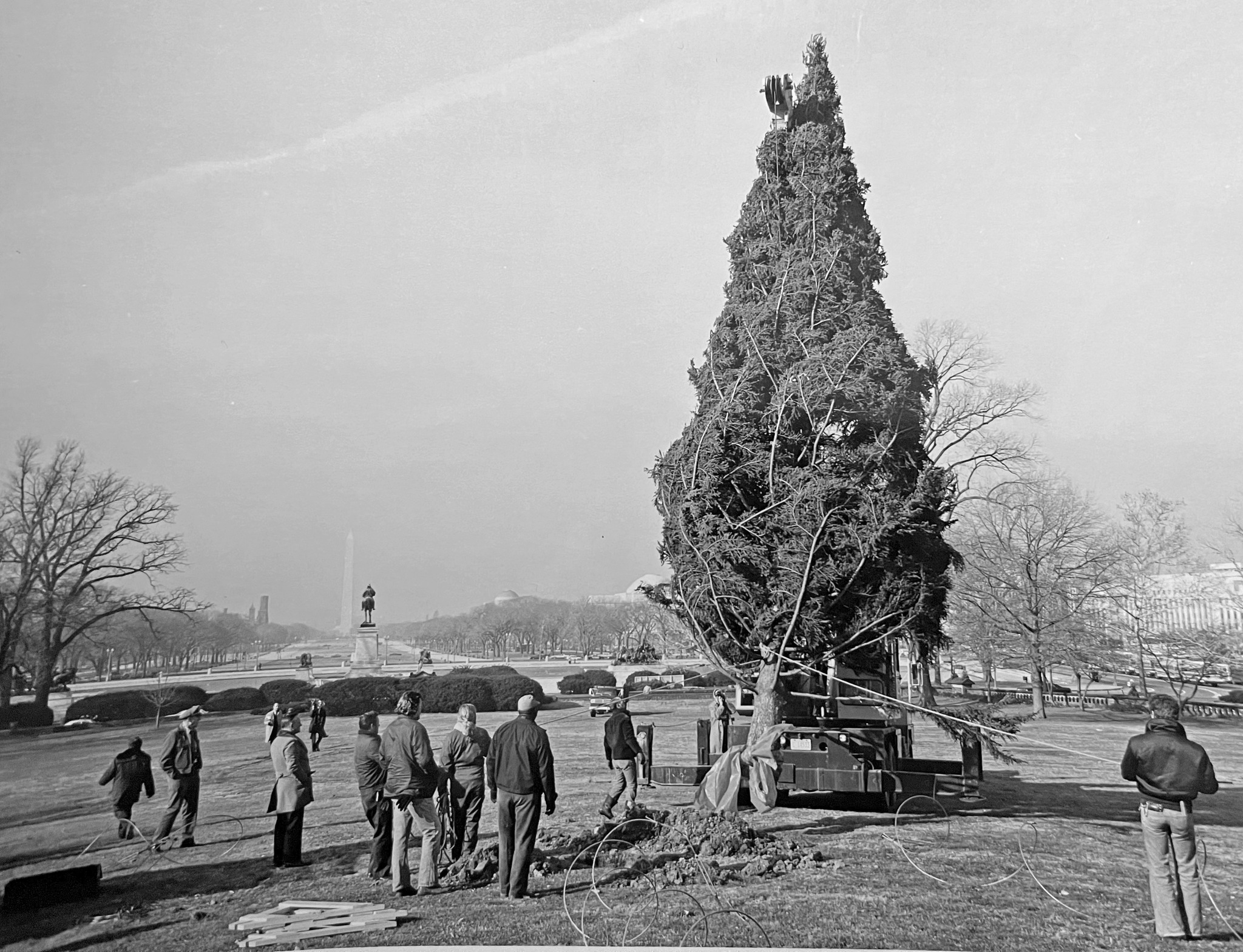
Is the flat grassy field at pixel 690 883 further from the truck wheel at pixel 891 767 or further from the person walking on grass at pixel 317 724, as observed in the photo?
the person walking on grass at pixel 317 724

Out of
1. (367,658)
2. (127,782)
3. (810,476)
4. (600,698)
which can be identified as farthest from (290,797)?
(600,698)

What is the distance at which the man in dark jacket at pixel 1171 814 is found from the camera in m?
5.39

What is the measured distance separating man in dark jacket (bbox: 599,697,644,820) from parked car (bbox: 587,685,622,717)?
793 cm

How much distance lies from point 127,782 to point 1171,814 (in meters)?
8.67

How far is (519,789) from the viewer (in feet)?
20.2

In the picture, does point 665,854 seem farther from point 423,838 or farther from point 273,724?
point 273,724

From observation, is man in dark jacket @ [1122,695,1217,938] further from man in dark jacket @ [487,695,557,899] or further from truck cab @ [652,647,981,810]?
man in dark jacket @ [487,695,557,899]

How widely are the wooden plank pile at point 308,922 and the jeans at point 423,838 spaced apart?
0.30 m

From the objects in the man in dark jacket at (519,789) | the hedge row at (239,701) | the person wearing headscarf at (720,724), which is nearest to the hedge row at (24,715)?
the man in dark jacket at (519,789)

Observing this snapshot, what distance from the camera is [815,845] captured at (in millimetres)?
7473

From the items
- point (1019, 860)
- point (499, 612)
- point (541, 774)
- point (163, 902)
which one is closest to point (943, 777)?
point (1019, 860)

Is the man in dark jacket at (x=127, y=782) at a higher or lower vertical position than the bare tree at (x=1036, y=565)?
lower

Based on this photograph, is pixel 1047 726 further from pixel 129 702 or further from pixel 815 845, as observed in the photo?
pixel 129 702

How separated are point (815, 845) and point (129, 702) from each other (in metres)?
10.6
